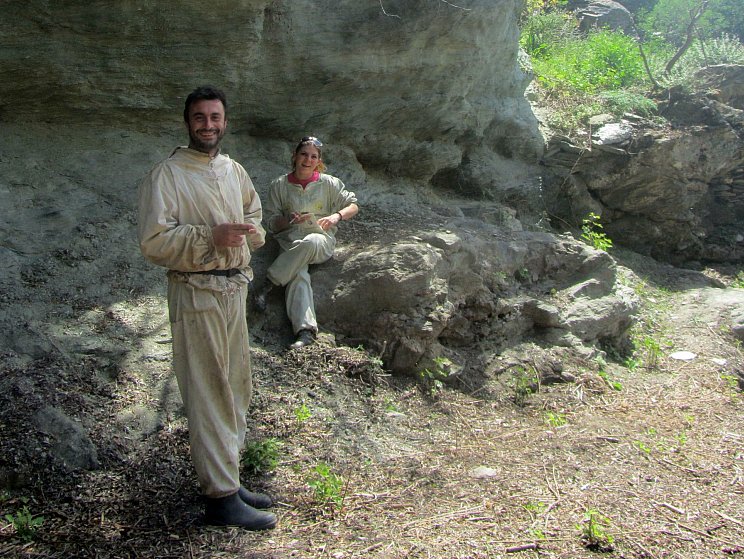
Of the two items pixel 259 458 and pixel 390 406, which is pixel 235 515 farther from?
pixel 390 406

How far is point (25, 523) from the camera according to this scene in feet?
10.6

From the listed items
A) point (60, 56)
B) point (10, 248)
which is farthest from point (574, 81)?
point (10, 248)

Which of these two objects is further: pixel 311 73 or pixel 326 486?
pixel 311 73

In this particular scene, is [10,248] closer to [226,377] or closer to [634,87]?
[226,377]

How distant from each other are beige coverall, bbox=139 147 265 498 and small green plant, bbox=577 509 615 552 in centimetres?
172

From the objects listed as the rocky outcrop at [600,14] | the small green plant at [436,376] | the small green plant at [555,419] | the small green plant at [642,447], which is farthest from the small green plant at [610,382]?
the rocky outcrop at [600,14]

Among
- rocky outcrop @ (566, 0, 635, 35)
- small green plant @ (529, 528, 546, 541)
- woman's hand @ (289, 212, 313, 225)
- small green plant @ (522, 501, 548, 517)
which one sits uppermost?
rocky outcrop @ (566, 0, 635, 35)

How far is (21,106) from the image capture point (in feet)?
18.7

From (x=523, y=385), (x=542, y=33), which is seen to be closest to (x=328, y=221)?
(x=523, y=385)

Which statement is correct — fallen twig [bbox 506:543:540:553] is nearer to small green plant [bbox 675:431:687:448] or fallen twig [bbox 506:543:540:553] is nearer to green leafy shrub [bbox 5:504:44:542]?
small green plant [bbox 675:431:687:448]

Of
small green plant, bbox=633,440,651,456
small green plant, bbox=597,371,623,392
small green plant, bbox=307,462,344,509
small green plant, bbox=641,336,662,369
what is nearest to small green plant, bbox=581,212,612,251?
small green plant, bbox=641,336,662,369

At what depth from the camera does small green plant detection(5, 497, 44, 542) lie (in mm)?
3178

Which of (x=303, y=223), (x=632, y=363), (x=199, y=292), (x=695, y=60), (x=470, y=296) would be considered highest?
(x=695, y=60)

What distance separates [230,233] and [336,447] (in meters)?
1.79
